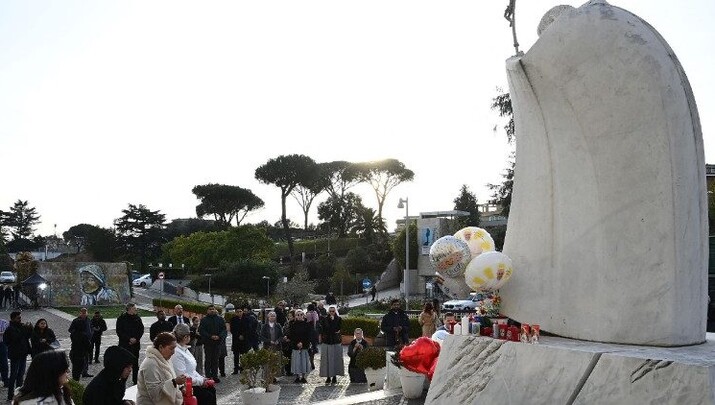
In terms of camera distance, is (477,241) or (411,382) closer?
(477,241)

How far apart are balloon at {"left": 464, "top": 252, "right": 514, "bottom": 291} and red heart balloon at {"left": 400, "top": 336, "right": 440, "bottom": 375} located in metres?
1.66

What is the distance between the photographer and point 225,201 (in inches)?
3305

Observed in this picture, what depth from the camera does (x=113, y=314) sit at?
31.6 metres

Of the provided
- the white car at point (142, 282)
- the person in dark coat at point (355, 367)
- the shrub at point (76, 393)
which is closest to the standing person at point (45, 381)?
the shrub at point (76, 393)

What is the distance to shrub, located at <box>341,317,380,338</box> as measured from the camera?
69.6 feet

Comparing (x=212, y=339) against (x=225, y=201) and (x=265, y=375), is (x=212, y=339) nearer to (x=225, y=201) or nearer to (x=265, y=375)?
(x=265, y=375)

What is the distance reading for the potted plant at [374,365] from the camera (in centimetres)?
1173

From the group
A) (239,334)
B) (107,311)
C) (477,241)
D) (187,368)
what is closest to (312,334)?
(239,334)

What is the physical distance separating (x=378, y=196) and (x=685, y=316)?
228 ft

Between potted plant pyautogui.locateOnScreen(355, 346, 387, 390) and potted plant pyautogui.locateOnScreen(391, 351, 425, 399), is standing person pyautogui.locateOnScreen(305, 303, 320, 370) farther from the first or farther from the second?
potted plant pyautogui.locateOnScreen(391, 351, 425, 399)

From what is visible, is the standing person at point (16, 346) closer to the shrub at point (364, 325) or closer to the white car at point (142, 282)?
the shrub at point (364, 325)

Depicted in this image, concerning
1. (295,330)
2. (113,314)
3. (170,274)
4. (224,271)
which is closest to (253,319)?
(295,330)

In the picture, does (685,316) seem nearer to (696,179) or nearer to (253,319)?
(696,179)

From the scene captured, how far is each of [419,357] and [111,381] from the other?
5.38m
